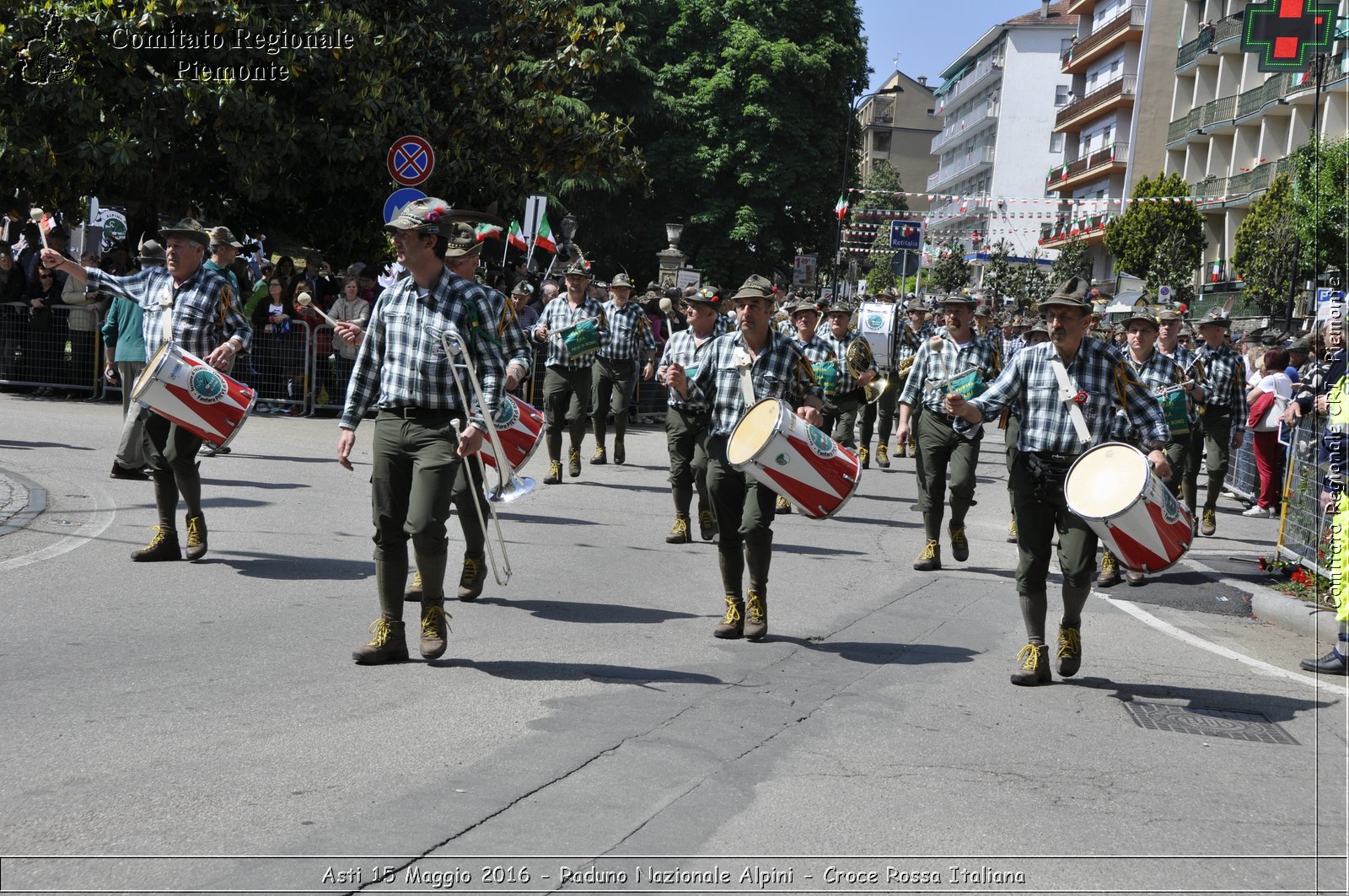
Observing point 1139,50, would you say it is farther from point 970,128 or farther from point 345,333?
point 345,333

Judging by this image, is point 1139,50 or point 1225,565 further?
point 1139,50

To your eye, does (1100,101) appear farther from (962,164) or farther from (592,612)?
(592,612)

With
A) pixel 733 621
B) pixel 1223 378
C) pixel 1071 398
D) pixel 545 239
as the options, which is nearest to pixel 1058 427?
pixel 1071 398

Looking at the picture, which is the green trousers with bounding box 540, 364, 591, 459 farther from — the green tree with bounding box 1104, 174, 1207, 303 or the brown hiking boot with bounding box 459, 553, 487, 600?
the green tree with bounding box 1104, 174, 1207, 303

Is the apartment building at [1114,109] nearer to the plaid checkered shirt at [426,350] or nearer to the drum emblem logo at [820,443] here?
the drum emblem logo at [820,443]

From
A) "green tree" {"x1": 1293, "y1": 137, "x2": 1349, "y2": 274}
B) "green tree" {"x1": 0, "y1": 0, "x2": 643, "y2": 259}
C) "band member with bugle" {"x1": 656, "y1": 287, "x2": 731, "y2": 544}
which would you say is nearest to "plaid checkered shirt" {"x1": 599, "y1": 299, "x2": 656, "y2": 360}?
"band member with bugle" {"x1": 656, "y1": 287, "x2": 731, "y2": 544}

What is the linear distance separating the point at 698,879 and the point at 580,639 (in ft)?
10.6

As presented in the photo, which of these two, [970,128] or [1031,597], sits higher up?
[970,128]

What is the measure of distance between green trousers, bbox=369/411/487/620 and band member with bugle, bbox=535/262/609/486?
7.39 m

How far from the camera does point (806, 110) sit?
149ft

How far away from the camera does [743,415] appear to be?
7.54 meters

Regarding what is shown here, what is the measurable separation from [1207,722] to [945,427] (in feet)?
15.3

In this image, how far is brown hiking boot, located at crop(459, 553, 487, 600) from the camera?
820 centimetres

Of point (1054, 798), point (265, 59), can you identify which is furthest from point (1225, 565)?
point (265, 59)
